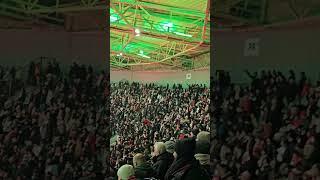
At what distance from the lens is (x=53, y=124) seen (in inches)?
61.9

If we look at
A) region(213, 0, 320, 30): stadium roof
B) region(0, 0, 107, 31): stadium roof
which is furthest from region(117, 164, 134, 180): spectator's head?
region(213, 0, 320, 30): stadium roof

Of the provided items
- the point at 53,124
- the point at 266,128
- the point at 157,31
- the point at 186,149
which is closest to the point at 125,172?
the point at 186,149

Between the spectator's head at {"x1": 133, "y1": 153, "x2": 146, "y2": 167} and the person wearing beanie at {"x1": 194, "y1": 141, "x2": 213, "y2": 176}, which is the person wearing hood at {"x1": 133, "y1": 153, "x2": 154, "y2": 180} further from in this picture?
the person wearing beanie at {"x1": 194, "y1": 141, "x2": 213, "y2": 176}

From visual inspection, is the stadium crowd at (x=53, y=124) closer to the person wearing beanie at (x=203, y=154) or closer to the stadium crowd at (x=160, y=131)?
the stadium crowd at (x=160, y=131)

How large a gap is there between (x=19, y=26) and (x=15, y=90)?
9.6 inches

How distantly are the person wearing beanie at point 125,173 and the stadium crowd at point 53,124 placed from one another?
15.1 inches

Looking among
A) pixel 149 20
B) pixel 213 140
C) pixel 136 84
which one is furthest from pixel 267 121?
pixel 149 20

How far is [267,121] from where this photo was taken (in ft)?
4.91

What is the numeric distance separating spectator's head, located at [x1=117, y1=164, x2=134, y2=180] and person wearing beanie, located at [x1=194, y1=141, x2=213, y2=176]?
411mm

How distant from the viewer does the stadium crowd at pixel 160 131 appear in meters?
1.85

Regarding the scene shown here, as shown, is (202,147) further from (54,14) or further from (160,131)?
(160,131)

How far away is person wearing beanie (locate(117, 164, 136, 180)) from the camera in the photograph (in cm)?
200

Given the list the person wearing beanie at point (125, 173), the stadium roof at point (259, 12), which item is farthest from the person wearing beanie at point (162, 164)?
the stadium roof at point (259, 12)

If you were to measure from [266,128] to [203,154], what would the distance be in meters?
0.40
